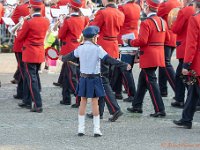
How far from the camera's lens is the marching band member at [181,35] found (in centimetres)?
1086

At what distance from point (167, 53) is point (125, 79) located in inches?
32.7

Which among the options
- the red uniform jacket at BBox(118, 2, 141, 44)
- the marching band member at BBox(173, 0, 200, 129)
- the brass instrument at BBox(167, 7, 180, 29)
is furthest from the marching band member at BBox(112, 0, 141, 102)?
the marching band member at BBox(173, 0, 200, 129)

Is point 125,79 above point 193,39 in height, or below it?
below

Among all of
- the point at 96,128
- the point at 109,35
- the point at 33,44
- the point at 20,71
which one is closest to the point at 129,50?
the point at 109,35

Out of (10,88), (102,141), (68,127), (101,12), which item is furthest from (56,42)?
(102,141)

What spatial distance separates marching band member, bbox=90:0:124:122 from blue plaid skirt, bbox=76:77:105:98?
0.98 meters

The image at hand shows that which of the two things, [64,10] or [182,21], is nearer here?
[182,21]

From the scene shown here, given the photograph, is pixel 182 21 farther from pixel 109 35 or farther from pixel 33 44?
pixel 33 44

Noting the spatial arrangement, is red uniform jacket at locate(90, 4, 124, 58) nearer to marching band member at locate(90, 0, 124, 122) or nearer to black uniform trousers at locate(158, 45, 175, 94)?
marching band member at locate(90, 0, 124, 122)

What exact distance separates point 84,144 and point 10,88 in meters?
4.94

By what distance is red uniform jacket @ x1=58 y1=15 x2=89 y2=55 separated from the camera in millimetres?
11219

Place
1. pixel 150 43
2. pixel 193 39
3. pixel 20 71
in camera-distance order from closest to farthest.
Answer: pixel 193 39, pixel 150 43, pixel 20 71

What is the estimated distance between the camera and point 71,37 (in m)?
11.4

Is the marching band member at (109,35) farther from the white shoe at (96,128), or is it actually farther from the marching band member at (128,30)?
the marching band member at (128,30)
